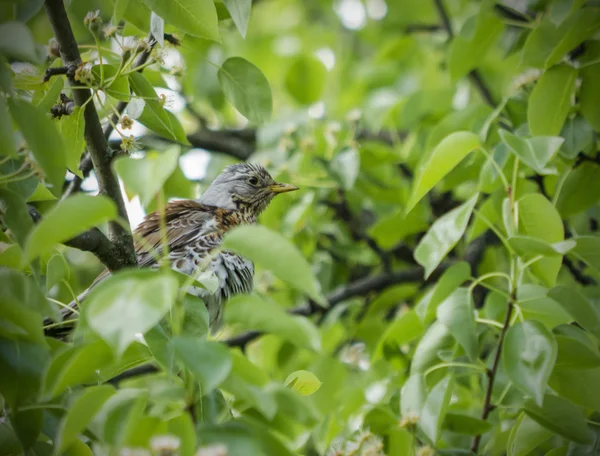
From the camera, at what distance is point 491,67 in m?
7.07

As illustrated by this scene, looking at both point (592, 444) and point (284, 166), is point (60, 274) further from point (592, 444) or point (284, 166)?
point (284, 166)

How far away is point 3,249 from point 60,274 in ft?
0.59

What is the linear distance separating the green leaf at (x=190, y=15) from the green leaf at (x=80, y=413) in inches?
49.2

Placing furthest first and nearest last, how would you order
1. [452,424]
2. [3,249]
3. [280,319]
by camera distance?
1. [452,424]
2. [3,249]
3. [280,319]

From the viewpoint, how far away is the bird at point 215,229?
3.86m

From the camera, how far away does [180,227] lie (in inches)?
164

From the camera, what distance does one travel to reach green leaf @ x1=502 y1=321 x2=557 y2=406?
2244 mm

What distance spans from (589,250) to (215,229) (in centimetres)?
226

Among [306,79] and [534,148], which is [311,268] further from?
[306,79]

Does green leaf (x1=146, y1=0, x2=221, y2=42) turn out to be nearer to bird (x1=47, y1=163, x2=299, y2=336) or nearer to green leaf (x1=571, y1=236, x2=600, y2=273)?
bird (x1=47, y1=163, x2=299, y2=336)

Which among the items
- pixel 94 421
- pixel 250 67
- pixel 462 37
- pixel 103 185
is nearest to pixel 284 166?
pixel 462 37

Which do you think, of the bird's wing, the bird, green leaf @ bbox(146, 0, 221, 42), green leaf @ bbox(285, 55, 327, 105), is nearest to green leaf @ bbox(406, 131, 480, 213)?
green leaf @ bbox(146, 0, 221, 42)

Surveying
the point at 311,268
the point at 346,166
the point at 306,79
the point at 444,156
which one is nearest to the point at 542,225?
the point at 444,156

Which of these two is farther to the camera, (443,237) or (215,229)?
(215,229)
